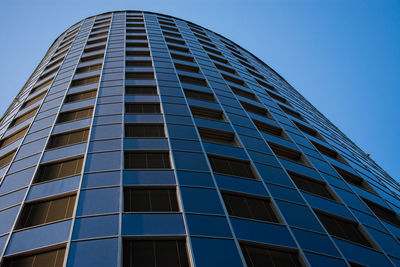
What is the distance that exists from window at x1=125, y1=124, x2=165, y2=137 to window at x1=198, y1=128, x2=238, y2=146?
2.38 meters

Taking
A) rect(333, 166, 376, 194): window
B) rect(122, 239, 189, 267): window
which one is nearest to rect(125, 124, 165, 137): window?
rect(122, 239, 189, 267): window

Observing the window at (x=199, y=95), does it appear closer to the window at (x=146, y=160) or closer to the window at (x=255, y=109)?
the window at (x=255, y=109)

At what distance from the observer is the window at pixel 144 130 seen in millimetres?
18094

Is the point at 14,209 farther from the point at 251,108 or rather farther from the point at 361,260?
the point at 251,108

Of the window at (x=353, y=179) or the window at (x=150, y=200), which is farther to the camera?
the window at (x=353, y=179)

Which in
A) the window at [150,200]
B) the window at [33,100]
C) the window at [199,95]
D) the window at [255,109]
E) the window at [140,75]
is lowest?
the window at [150,200]

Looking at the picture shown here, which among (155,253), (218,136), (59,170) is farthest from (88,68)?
(155,253)

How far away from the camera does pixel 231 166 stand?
1675cm

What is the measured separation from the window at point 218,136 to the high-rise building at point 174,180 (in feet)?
0.20

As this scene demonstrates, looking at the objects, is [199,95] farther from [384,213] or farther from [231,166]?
[384,213]

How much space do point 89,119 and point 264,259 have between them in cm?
1269

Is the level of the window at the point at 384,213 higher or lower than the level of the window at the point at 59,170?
lower

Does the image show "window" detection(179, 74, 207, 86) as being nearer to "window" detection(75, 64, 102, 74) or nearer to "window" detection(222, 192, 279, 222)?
"window" detection(75, 64, 102, 74)

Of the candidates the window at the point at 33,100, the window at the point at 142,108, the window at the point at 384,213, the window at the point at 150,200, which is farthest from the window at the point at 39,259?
the window at the point at 33,100
